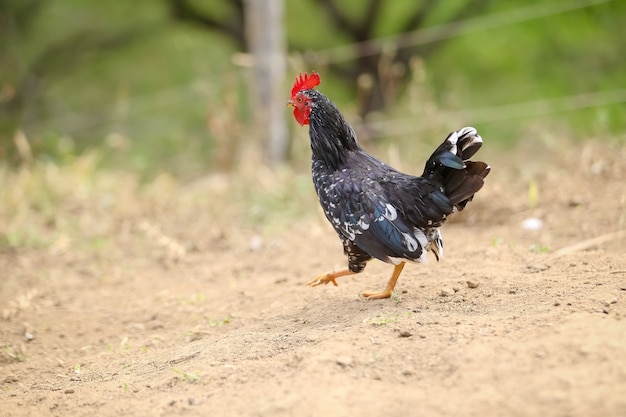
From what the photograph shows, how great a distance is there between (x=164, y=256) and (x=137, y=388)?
2540 mm

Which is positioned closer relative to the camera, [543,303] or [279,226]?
[543,303]

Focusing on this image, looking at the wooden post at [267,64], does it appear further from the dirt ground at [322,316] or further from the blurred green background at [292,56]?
the dirt ground at [322,316]

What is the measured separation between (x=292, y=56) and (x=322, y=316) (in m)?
5.02

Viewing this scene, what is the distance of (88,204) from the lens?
7012 mm

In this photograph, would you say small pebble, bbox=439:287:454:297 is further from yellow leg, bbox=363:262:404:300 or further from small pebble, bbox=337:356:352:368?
small pebble, bbox=337:356:352:368

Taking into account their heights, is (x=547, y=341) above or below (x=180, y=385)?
above

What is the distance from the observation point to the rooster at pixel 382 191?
3635 millimetres

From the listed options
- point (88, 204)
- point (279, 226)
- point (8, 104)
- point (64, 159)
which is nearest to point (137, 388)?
point (279, 226)

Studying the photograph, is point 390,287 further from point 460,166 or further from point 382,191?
point 460,166

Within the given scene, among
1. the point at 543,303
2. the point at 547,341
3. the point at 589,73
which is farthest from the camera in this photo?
the point at 589,73

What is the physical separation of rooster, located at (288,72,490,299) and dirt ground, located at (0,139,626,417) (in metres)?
0.30

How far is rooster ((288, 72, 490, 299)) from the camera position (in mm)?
3635

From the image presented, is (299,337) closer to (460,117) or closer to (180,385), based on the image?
(180,385)

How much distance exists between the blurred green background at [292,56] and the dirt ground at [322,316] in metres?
2.01
